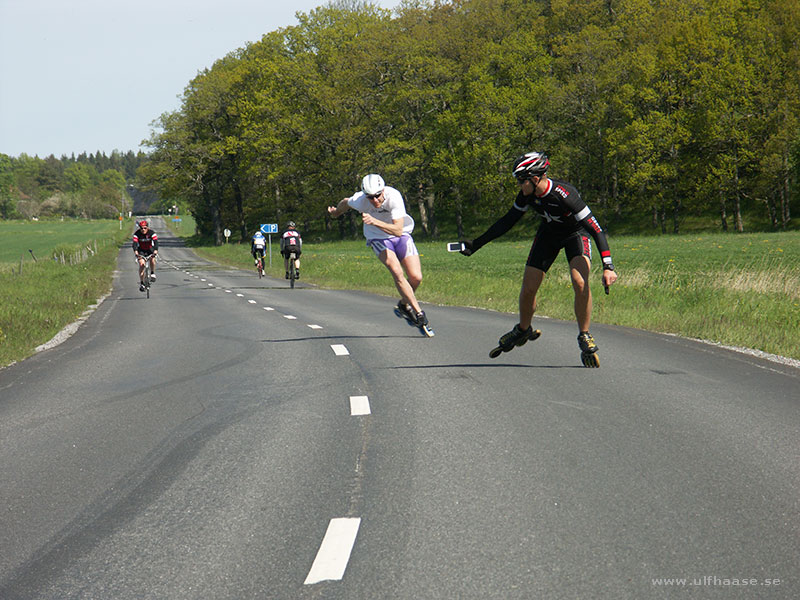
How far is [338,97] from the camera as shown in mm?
61125

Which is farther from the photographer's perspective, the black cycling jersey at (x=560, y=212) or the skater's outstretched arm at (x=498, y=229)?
the skater's outstretched arm at (x=498, y=229)

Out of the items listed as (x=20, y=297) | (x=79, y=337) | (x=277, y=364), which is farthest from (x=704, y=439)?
(x=20, y=297)

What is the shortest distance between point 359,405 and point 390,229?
2953 mm

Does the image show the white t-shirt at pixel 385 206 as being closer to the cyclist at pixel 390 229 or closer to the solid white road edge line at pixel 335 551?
the cyclist at pixel 390 229

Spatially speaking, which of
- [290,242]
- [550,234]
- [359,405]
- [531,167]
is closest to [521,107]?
[290,242]

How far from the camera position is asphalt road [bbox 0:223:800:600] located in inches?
136

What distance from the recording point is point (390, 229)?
9602 mm

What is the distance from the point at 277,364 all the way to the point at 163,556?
6.42 metres

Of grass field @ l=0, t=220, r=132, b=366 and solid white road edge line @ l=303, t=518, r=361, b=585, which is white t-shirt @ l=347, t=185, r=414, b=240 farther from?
solid white road edge line @ l=303, t=518, r=361, b=585

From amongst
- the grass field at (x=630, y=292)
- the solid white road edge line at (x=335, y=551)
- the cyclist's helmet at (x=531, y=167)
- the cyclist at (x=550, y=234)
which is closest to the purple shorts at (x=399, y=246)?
the cyclist at (x=550, y=234)

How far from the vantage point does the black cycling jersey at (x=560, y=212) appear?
303 inches

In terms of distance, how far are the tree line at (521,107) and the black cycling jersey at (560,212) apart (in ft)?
160

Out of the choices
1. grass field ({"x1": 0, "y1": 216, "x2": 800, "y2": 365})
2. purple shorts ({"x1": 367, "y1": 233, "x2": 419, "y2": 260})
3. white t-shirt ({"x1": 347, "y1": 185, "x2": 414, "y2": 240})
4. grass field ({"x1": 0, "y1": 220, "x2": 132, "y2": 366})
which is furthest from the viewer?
grass field ({"x1": 0, "y1": 216, "x2": 800, "y2": 365})

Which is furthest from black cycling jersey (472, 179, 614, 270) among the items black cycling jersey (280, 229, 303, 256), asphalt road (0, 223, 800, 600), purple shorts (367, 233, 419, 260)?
black cycling jersey (280, 229, 303, 256)
